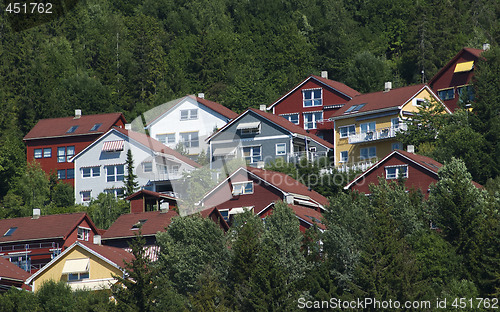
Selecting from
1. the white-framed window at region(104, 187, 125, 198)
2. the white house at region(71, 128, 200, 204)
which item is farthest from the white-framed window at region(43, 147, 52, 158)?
the white-framed window at region(104, 187, 125, 198)

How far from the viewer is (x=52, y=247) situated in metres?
58.8

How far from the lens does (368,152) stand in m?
72.2

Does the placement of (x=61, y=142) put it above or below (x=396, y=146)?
above

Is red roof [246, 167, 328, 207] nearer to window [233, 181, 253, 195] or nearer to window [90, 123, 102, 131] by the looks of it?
window [233, 181, 253, 195]

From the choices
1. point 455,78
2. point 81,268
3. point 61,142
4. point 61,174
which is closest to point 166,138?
point 61,142

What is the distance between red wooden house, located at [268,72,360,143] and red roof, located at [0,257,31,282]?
1195 inches

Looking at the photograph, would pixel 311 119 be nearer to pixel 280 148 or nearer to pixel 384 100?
pixel 280 148

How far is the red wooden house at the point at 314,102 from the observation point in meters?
78.9

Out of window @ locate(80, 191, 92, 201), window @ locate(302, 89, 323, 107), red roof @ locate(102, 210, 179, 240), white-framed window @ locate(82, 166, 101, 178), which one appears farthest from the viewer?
window @ locate(302, 89, 323, 107)

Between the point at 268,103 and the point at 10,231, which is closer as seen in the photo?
the point at 10,231

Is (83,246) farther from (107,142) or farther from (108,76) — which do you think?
(108,76)

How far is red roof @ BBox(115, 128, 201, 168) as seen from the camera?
73.9 meters

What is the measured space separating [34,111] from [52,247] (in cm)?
3728

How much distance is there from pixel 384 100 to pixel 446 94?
275 inches
